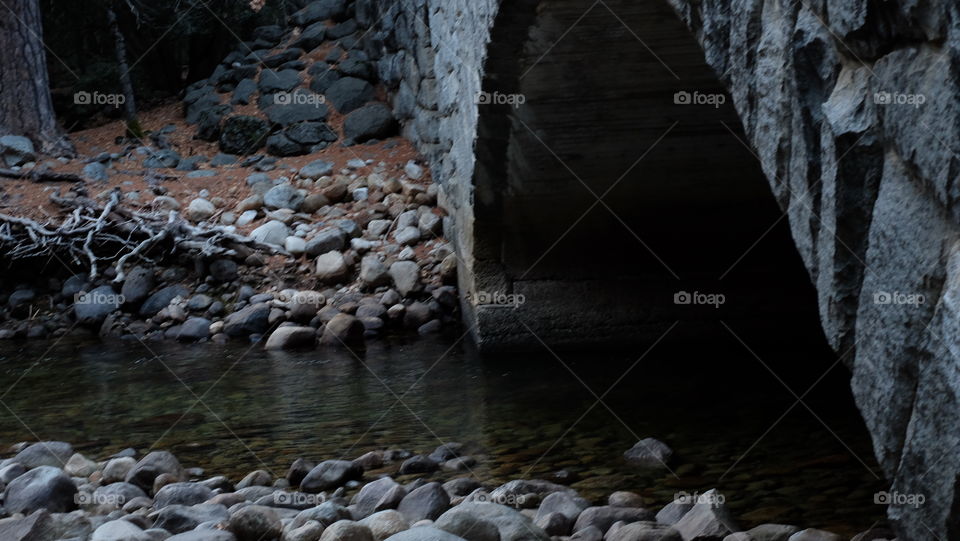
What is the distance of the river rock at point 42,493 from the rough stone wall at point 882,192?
225 cm

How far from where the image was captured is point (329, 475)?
3.55 m

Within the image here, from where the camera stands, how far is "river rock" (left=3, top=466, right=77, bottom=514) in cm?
308

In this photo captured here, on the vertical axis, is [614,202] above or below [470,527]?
above

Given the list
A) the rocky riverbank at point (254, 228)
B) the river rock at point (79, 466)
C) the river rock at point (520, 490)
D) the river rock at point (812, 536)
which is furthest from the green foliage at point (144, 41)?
the river rock at point (812, 536)

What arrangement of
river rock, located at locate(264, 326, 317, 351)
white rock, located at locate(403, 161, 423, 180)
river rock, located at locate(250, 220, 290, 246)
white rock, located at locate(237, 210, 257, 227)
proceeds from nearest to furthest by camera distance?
1. river rock, located at locate(264, 326, 317, 351)
2. river rock, located at locate(250, 220, 290, 246)
3. white rock, located at locate(237, 210, 257, 227)
4. white rock, located at locate(403, 161, 423, 180)

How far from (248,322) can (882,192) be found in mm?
5474

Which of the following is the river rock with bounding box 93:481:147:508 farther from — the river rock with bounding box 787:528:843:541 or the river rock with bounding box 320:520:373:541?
the river rock with bounding box 787:528:843:541

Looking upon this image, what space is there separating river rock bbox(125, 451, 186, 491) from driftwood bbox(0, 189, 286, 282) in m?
3.77

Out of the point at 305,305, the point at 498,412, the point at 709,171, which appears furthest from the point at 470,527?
the point at 305,305

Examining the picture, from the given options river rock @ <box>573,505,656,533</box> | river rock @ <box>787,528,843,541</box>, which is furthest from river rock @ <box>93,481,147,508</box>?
river rock @ <box>787,528,843,541</box>

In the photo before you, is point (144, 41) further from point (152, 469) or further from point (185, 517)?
point (185, 517)

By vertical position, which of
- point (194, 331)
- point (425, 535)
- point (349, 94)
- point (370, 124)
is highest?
point (349, 94)

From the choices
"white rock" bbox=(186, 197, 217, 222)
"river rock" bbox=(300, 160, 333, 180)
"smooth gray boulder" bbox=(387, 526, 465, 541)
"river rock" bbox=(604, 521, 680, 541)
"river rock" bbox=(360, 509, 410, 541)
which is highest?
"river rock" bbox=(300, 160, 333, 180)

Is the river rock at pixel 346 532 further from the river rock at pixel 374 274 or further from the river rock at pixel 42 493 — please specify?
the river rock at pixel 374 274
